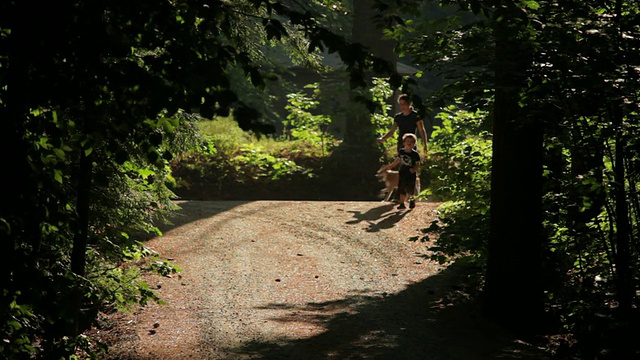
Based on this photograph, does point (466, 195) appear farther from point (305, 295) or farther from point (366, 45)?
point (366, 45)

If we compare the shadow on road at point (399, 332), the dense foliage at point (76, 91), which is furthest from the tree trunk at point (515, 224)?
the dense foliage at point (76, 91)

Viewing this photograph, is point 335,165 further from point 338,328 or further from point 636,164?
point 636,164

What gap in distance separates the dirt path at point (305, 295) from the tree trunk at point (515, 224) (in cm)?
34

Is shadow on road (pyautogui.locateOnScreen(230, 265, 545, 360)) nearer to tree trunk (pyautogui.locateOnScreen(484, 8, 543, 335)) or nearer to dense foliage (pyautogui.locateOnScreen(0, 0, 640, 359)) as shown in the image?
tree trunk (pyautogui.locateOnScreen(484, 8, 543, 335))

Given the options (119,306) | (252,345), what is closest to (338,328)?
(252,345)

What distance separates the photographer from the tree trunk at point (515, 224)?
824 centimetres

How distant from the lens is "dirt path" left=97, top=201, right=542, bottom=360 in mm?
7945

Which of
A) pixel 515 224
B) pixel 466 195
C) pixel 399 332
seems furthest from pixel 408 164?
pixel 399 332

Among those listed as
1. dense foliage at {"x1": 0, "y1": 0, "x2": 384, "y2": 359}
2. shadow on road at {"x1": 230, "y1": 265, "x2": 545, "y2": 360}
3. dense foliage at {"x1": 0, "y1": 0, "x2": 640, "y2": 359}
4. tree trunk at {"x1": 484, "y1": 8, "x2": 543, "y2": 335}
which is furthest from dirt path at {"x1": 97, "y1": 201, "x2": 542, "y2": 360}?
dense foliage at {"x1": 0, "y1": 0, "x2": 384, "y2": 359}

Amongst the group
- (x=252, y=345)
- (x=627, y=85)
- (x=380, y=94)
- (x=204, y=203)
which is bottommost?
(x=252, y=345)

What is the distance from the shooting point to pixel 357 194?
1916cm

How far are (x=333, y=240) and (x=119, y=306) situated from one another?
5.95 metres

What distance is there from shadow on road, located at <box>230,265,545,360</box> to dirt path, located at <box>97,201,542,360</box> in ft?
0.04

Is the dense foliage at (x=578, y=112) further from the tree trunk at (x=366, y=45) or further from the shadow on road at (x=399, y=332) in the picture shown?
the tree trunk at (x=366, y=45)
